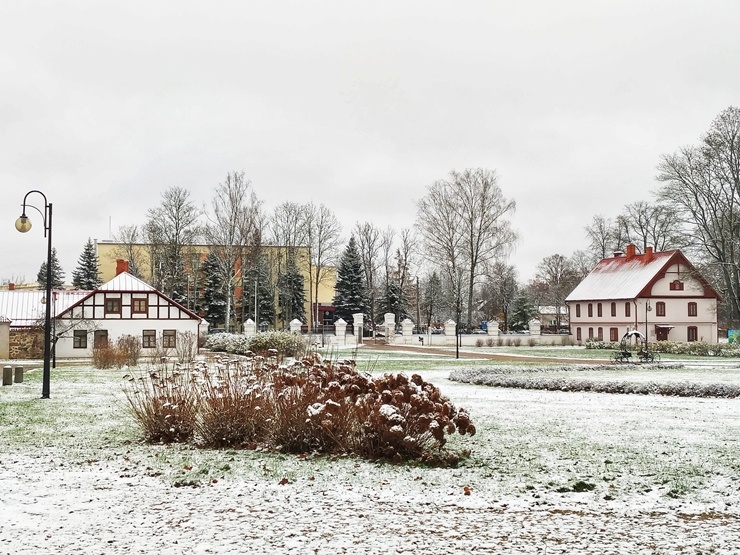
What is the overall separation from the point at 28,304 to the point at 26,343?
6806mm

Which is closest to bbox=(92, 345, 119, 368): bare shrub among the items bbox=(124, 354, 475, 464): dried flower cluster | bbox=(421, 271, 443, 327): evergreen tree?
bbox=(124, 354, 475, 464): dried flower cluster

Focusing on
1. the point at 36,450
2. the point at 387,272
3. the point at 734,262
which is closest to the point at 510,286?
the point at 387,272

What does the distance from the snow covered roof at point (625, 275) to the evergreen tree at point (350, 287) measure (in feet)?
67.8

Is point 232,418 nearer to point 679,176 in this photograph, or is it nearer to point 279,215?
point 679,176

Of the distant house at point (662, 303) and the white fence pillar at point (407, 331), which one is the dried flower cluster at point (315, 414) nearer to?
the white fence pillar at point (407, 331)

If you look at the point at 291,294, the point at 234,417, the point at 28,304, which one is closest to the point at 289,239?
the point at 291,294

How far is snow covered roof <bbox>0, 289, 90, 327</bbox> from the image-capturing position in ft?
143

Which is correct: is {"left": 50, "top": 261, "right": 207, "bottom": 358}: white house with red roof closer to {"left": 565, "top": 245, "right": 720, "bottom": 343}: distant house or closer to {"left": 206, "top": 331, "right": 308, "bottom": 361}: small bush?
{"left": 206, "top": 331, "right": 308, "bottom": 361}: small bush

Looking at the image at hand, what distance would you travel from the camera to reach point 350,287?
72500 mm

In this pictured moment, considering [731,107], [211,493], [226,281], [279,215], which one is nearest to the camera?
[211,493]

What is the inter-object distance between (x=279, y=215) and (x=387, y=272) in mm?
13628

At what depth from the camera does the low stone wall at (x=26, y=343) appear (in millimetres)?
38906

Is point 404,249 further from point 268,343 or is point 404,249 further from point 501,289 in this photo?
point 268,343

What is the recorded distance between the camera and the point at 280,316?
2810 inches
